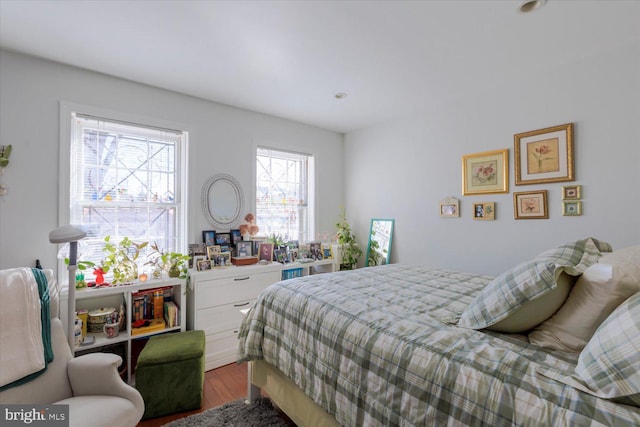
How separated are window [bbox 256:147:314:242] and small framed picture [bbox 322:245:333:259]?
0.99 feet

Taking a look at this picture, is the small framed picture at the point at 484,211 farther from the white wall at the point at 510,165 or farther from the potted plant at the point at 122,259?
the potted plant at the point at 122,259

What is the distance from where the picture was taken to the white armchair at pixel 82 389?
4.43 feet

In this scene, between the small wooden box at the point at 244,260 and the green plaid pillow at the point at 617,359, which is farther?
→ the small wooden box at the point at 244,260

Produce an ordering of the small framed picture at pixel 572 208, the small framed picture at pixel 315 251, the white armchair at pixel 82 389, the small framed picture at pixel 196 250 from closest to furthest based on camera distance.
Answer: the white armchair at pixel 82 389 → the small framed picture at pixel 572 208 → the small framed picture at pixel 196 250 → the small framed picture at pixel 315 251

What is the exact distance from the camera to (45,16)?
5.91 ft

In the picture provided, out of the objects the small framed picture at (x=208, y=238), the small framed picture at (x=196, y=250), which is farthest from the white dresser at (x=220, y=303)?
the small framed picture at (x=208, y=238)

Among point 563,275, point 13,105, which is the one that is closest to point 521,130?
point 563,275

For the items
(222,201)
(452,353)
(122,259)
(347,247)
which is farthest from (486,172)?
(122,259)

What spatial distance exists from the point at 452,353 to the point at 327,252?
2827mm

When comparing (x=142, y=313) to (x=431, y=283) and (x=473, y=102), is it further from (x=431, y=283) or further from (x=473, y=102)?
(x=473, y=102)

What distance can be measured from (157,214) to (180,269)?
0.64 metres

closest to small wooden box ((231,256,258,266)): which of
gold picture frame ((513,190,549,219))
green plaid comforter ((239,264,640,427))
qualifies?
green plaid comforter ((239,264,640,427))

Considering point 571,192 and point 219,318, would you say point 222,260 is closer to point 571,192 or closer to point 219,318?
point 219,318

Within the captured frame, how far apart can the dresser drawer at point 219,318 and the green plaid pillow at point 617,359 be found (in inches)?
103
